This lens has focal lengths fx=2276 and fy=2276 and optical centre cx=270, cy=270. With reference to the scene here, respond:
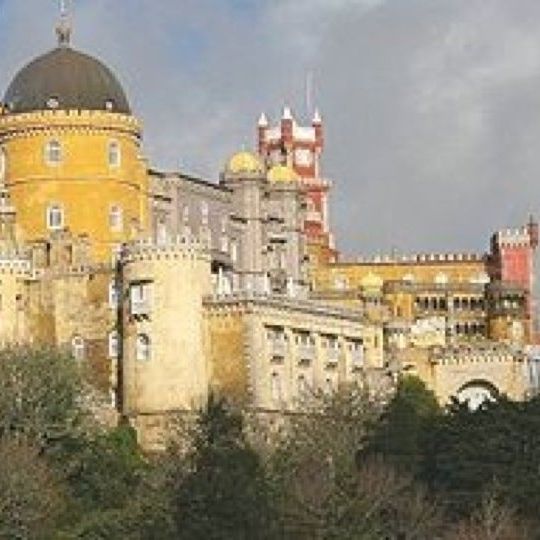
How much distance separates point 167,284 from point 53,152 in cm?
1121

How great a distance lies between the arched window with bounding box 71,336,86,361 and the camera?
9094 centimetres

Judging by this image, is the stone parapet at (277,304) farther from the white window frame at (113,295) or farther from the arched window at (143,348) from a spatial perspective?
the white window frame at (113,295)

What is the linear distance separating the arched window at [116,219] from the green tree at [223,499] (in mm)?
32279

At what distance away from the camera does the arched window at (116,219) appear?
97125 mm

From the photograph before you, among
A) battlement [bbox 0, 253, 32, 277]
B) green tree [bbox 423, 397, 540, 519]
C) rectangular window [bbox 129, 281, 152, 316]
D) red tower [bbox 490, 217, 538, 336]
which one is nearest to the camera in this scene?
green tree [bbox 423, 397, 540, 519]

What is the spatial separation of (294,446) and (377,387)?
18.3m

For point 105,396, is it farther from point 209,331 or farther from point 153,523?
point 153,523

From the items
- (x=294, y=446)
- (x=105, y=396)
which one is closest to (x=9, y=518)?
(x=294, y=446)

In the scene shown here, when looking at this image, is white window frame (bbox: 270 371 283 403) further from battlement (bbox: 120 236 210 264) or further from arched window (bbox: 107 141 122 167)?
arched window (bbox: 107 141 122 167)

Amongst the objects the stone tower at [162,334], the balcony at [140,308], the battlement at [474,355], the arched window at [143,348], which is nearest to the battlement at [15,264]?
the stone tower at [162,334]

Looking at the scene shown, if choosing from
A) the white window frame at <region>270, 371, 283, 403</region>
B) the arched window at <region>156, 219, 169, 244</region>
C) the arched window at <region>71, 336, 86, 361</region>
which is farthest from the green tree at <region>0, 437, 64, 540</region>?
the arched window at <region>156, 219, 169, 244</region>

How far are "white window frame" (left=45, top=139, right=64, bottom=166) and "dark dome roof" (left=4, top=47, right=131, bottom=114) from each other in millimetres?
1514

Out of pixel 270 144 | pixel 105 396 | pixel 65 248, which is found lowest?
pixel 105 396

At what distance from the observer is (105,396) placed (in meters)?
89.1
